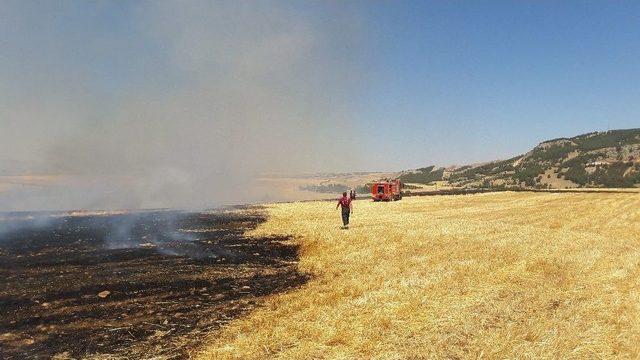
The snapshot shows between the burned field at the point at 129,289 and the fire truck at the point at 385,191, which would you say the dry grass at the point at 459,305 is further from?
the fire truck at the point at 385,191

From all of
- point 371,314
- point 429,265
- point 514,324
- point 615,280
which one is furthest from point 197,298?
point 615,280

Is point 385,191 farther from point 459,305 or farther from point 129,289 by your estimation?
point 459,305

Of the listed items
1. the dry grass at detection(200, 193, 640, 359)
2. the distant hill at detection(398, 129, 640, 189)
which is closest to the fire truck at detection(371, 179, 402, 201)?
the dry grass at detection(200, 193, 640, 359)

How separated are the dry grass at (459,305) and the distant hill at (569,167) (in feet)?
245

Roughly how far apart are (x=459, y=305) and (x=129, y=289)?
11.0 metres

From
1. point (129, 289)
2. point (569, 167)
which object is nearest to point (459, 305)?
point (129, 289)

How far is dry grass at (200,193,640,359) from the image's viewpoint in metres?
8.34

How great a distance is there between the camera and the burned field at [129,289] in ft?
32.5

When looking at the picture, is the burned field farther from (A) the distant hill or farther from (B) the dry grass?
(A) the distant hill

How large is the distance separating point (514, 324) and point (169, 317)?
8630 millimetres

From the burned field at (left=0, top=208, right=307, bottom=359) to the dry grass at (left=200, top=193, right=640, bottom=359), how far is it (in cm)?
132

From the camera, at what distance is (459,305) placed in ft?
34.4

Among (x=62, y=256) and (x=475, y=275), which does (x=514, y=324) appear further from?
(x=62, y=256)

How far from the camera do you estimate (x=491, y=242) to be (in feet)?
64.6
